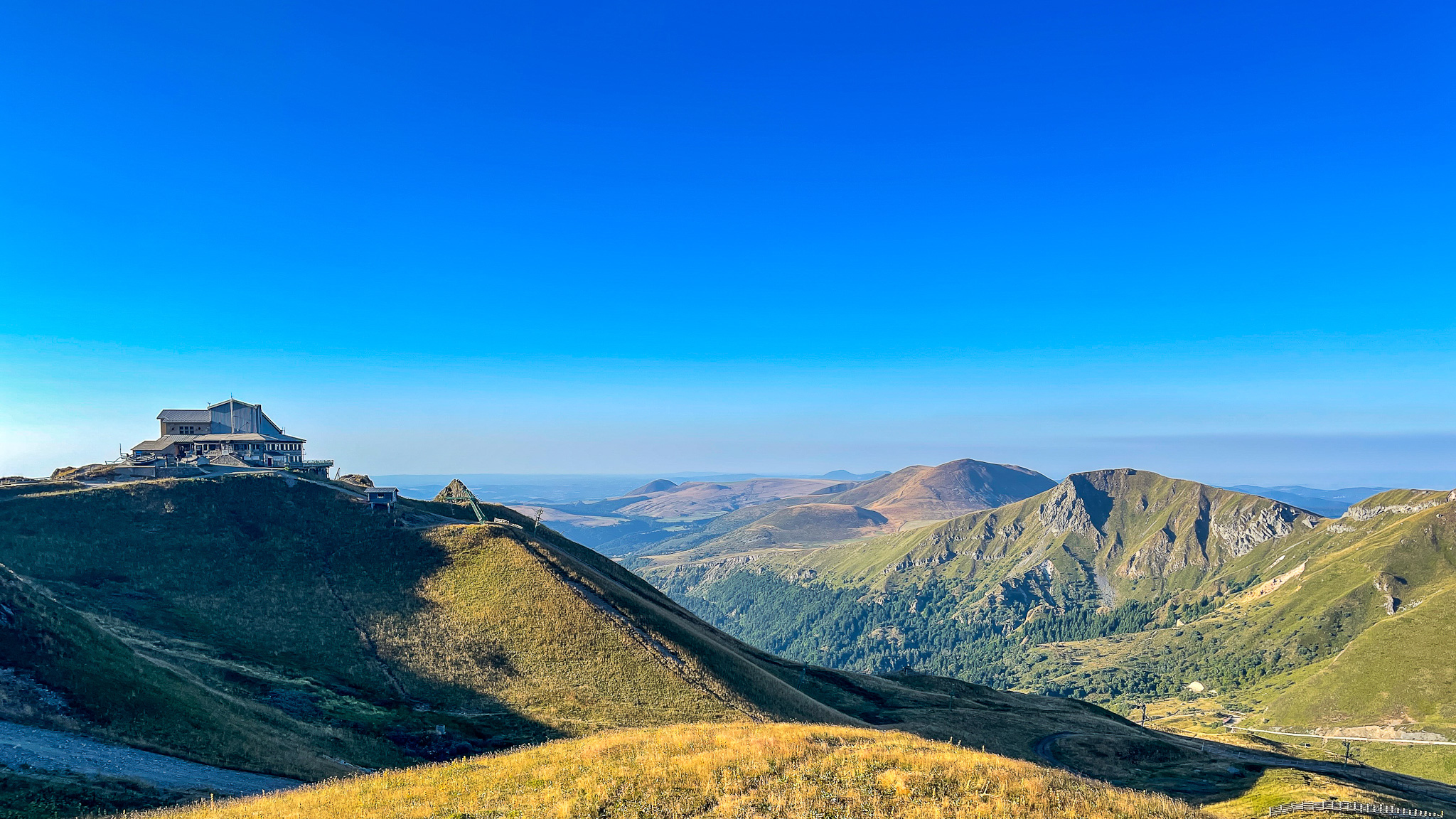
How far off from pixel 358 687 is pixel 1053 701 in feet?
422

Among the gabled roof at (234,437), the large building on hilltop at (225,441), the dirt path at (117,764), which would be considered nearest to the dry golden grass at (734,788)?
the dirt path at (117,764)

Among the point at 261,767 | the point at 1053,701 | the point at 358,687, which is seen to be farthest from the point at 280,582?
the point at 1053,701

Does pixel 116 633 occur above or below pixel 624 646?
above

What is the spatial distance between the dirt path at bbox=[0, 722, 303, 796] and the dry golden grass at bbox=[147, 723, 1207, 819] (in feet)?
17.0

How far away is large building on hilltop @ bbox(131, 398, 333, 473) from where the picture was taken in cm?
10681

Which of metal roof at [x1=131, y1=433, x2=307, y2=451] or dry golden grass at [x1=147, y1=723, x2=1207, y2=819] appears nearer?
dry golden grass at [x1=147, y1=723, x2=1207, y2=819]

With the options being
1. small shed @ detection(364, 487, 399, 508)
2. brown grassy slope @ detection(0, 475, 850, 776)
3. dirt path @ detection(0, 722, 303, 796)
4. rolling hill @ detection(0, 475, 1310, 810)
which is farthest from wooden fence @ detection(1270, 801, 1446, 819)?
small shed @ detection(364, 487, 399, 508)

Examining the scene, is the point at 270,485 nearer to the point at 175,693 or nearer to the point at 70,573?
the point at 70,573

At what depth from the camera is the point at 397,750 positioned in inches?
1732

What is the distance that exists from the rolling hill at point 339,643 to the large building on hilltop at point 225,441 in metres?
24.6

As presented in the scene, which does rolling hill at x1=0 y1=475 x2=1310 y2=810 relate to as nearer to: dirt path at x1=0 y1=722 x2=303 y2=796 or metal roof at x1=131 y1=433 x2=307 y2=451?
dirt path at x1=0 y1=722 x2=303 y2=796

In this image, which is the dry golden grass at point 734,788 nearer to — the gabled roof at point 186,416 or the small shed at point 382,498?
the small shed at point 382,498

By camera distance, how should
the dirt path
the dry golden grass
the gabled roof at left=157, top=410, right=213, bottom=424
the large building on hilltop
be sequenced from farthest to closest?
the gabled roof at left=157, top=410, right=213, bottom=424 < the large building on hilltop < the dirt path < the dry golden grass

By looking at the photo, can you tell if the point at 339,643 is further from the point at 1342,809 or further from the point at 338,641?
the point at 1342,809
